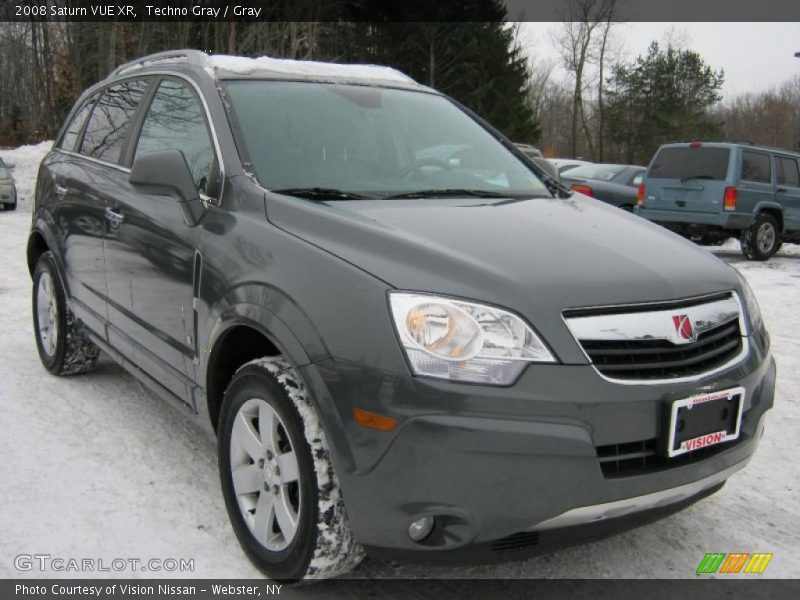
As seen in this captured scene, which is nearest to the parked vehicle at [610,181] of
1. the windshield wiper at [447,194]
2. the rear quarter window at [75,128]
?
the rear quarter window at [75,128]

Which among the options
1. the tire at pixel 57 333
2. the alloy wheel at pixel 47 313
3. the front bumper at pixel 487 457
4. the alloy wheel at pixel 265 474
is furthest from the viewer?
the alloy wheel at pixel 47 313

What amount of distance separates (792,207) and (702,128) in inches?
1307

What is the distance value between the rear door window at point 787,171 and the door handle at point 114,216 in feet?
39.8

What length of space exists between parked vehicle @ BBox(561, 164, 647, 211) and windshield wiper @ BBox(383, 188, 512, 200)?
11.8 metres

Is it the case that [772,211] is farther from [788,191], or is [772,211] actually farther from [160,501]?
[160,501]

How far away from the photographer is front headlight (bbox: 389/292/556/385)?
7.18ft

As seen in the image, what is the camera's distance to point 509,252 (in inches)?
99.7

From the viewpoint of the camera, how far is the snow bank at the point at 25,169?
67.4 ft

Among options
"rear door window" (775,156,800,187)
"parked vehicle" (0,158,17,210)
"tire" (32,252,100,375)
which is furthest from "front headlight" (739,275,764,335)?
"parked vehicle" (0,158,17,210)

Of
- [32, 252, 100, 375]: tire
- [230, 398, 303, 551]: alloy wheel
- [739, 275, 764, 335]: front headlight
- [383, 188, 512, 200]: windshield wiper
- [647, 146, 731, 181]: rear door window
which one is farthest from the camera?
[647, 146, 731, 181]: rear door window

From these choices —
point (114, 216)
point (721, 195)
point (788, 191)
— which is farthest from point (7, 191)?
point (788, 191)

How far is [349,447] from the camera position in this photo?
2.26m

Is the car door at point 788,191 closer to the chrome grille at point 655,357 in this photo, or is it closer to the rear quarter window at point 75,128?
the rear quarter window at point 75,128

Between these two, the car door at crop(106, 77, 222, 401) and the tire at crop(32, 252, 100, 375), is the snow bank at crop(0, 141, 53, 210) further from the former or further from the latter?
the car door at crop(106, 77, 222, 401)
